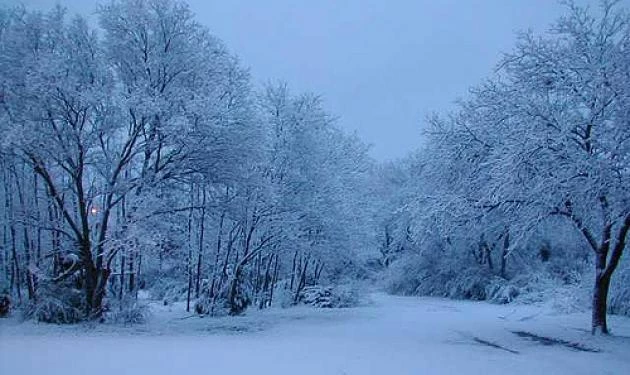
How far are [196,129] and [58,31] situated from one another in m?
4.70

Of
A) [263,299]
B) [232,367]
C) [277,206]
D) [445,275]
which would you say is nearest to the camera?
[232,367]

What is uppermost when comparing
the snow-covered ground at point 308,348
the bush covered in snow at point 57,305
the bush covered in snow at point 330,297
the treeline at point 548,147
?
the treeline at point 548,147

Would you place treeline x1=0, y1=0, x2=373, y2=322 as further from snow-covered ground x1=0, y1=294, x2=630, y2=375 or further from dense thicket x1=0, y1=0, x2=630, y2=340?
snow-covered ground x1=0, y1=294, x2=630, y2=375

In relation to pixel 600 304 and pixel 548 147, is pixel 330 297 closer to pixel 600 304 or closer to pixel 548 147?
pixel 600 304

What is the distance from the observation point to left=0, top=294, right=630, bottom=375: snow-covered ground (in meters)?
8.17

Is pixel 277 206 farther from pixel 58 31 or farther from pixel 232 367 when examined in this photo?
pixel 232 367

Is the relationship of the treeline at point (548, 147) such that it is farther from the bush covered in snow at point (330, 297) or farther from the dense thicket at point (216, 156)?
the bush covered in snow at point (330, 297)

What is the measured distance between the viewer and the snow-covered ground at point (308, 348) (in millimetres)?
8172

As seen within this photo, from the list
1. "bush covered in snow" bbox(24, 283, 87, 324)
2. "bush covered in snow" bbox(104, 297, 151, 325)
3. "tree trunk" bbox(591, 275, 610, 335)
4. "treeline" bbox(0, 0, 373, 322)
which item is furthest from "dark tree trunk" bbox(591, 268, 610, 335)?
"bush covered in snow" bbox(24, 283, 87, 324)

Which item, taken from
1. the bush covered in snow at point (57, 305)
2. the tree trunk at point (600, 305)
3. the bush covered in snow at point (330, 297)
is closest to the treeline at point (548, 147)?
the tree trunk at point (600, 305)

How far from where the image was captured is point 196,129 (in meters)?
14.0

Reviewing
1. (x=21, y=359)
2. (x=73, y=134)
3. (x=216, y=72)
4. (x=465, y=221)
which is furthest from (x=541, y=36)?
(x=21, y=359)

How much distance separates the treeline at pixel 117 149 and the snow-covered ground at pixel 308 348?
2.09 metres

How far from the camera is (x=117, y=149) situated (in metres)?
16.0
